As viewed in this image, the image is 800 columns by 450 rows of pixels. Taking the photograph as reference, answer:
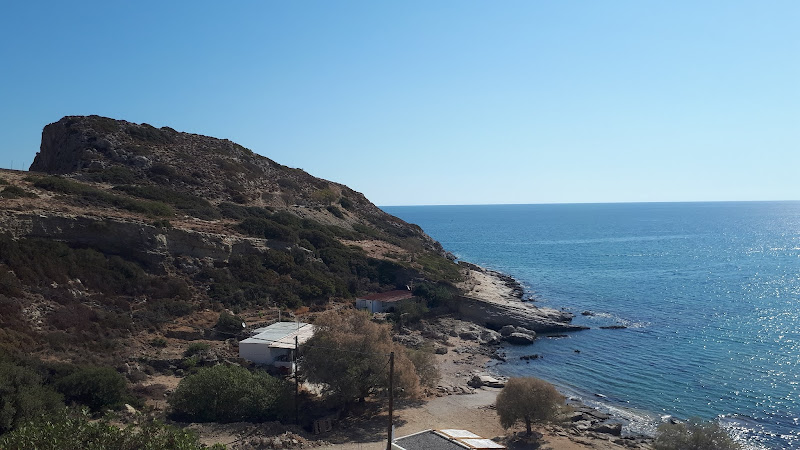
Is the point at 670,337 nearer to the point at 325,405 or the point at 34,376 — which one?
the point at 325,405

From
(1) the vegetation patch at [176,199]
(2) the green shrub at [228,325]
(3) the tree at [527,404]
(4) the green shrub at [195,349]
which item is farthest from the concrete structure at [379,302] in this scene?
(3) the tree at [527,404]

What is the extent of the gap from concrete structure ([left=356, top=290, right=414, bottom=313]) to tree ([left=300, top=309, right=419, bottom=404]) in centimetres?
1844

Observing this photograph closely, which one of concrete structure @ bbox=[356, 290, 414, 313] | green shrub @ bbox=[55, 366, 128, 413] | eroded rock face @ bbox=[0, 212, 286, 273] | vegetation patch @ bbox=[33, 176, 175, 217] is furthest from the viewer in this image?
concrete structure @ bbox=[356, 290, 414, 313]

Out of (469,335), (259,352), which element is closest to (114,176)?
(259,352)

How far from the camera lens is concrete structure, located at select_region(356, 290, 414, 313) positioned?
1801 inches

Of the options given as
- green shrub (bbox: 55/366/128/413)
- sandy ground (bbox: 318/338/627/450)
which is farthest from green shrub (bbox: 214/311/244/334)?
sandy ground (bbox: 318/338/627/450)

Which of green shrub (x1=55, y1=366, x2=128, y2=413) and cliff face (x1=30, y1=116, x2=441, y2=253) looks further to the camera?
cliff face (x1=30, y1=116, x2=441, y2=253)

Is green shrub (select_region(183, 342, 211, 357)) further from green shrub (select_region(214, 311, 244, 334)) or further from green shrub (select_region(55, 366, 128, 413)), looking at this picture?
green shrub (select_region(55, 366, 128, 413))

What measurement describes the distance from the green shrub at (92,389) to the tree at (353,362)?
806cm

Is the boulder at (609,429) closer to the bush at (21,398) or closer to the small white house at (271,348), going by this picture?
the small white house at (271,348)

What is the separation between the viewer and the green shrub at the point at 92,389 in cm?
2220

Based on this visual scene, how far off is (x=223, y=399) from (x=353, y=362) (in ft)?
19.2

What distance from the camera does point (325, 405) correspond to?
2528 cm

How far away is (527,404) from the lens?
A: 23.8 meters
